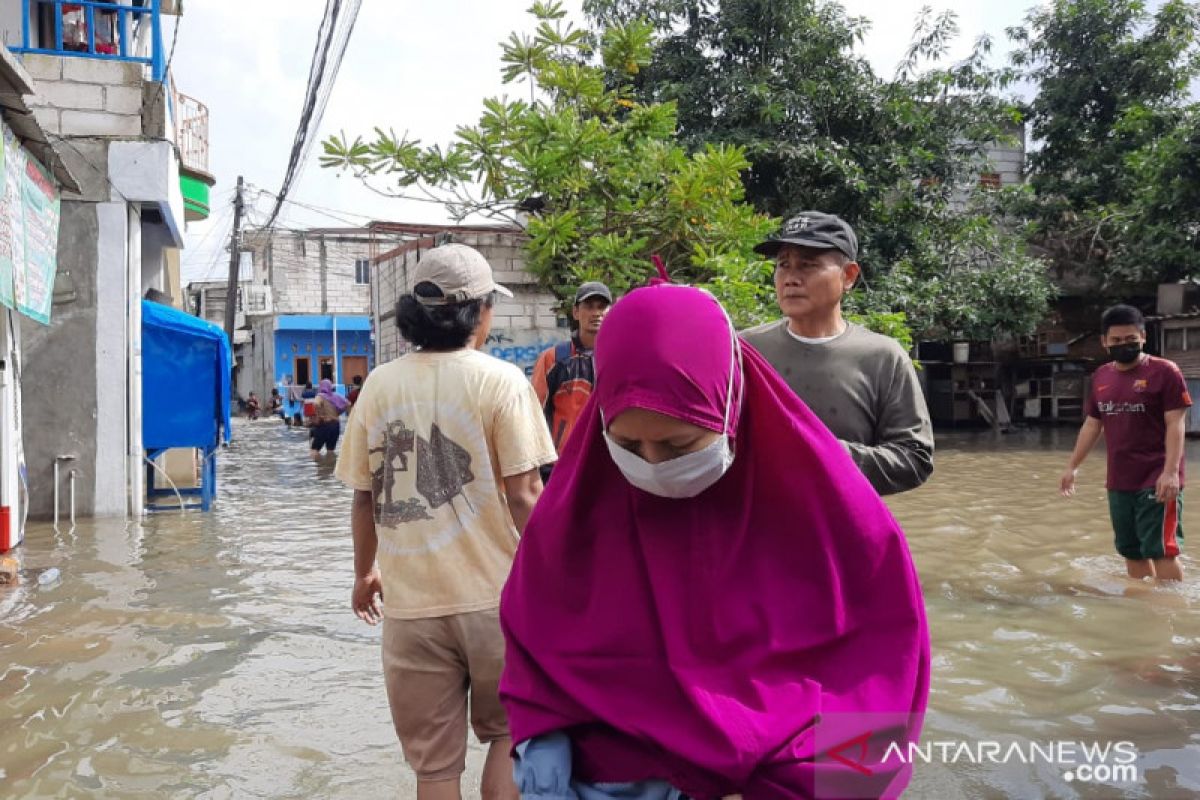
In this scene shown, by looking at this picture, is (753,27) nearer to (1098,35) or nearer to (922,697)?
(1098,35)

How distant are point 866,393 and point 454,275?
124 centimetres

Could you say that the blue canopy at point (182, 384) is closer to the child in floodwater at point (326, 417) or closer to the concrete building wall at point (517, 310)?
the concrete building wall at point (517, 310)

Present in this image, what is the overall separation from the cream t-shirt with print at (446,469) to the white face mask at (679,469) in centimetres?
104

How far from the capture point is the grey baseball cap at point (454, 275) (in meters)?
2.67

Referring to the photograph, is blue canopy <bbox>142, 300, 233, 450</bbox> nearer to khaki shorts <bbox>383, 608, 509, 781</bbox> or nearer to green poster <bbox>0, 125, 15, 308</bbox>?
green poster <bbox>0, 125, 15, 308</bbox>

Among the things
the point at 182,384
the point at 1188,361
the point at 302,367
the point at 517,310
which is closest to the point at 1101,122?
the point at 1188,361

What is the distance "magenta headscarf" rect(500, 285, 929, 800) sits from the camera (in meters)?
1.52

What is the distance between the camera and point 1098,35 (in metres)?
20.2

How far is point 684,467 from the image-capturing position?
1.54 meters

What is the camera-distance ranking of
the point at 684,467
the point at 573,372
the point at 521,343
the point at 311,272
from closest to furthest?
the point at 684,467 → the point at 573,372 → the point at 521,343 → the point at 311,272

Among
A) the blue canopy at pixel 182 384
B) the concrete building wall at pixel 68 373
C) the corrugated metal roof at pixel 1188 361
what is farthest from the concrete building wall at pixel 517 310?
the corrugated metal roof at pixel 1188 361

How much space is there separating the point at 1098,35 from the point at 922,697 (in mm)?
22482

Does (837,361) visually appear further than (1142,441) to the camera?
No

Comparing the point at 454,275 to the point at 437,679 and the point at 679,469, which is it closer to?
the point at 437,679
